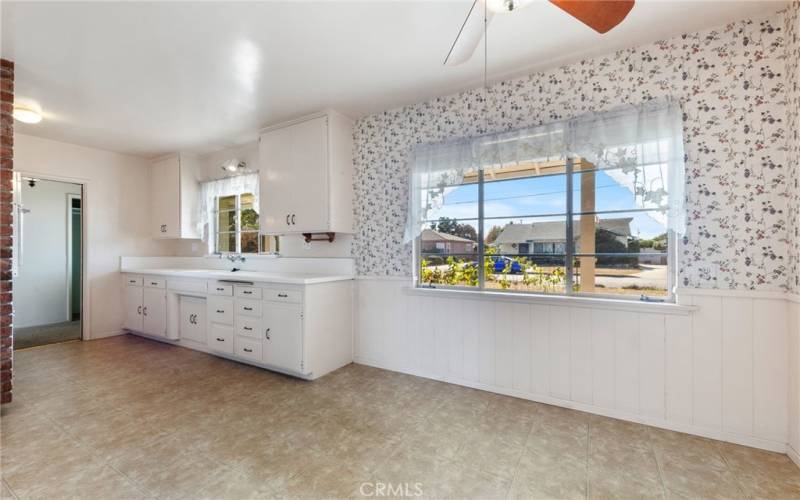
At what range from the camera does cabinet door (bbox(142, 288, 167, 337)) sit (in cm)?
423

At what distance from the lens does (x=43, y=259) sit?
199 inches

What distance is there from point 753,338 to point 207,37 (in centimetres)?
382

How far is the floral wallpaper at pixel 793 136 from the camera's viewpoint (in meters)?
1.84

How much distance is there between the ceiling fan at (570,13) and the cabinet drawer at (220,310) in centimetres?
320

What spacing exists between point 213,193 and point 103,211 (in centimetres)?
142

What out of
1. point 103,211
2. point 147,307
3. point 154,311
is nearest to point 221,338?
point 154,311

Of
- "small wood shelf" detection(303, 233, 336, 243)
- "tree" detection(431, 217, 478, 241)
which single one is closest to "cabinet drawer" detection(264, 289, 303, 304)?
"small wood shelf" detection(303, 233, 336, 243)

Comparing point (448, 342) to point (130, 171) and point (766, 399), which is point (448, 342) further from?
point (130, 171)

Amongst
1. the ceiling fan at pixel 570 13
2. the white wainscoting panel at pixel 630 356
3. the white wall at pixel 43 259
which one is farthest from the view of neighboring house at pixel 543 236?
the white wall at pixel 43 259

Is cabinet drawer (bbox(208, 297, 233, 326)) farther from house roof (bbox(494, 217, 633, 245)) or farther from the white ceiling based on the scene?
house roof (bbox(494, 217, 633, 245))

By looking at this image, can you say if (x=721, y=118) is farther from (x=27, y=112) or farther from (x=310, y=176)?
(x=27, y=112)

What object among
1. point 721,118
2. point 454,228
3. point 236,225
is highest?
point 721,118

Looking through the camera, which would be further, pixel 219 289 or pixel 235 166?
pixel 235 166

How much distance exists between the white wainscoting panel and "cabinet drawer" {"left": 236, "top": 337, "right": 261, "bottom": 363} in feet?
4.35
